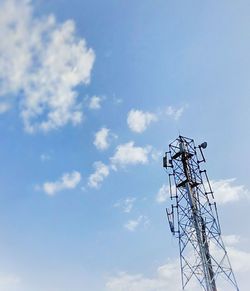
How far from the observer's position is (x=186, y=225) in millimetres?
26750

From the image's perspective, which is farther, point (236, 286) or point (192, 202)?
point (192, 202)

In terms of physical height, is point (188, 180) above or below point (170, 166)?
below

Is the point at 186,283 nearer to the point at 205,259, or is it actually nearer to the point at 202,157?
the point at 205,259

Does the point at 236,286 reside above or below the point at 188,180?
below

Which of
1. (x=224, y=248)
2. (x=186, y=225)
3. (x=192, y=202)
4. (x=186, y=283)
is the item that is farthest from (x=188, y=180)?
(x=186, y=283)

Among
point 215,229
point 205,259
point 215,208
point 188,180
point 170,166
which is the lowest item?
point 205,259

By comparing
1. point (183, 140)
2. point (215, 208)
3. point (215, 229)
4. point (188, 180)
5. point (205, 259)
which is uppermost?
point (183, 140)

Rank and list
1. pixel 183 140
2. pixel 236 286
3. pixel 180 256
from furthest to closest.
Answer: pixel 183 140 < pixel 180 256 < pixel 236 286

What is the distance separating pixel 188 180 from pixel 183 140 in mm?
3889

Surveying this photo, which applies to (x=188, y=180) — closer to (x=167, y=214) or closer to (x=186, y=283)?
(x=167, y=214)

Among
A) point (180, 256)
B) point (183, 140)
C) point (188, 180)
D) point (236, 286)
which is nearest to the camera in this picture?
point (236, 286)

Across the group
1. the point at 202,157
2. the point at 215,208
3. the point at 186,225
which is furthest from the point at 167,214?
the point at 202,157

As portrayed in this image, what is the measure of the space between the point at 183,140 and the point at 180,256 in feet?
32.5

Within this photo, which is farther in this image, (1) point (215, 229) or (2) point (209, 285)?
(1) point (215, 229)
